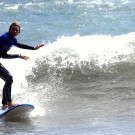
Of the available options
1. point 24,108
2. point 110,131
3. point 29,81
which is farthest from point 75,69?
point 110,131

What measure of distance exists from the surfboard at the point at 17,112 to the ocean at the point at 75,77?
0.57ft

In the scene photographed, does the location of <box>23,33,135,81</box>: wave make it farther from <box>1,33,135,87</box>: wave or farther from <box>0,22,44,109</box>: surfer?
<box>0,22,44,109</box>: surfer

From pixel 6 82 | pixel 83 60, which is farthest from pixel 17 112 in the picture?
pixel 83 60

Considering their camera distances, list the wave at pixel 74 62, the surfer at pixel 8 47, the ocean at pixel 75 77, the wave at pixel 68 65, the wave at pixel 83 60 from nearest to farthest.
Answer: the ocean at pixel 75 77, the surfer at pixel 8 47, the wave at pixel 68 65, the wave at pixel 74 62, the wave at pixel 83 60

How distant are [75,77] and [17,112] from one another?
4.02m

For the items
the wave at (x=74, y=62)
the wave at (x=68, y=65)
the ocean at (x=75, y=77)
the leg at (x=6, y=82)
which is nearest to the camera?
the ocean at (x=75, y=77)

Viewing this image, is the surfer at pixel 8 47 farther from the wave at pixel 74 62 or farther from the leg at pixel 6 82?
the wave at pixel 74 62

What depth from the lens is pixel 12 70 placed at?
49.1ft

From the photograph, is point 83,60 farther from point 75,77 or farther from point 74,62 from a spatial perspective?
point 75,77

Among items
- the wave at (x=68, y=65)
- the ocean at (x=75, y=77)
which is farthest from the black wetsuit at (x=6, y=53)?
the wave at (x=68, y=65)

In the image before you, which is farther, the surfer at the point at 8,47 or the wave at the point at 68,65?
the wave at the point at 68,65

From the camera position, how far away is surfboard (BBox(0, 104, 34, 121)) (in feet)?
33.8

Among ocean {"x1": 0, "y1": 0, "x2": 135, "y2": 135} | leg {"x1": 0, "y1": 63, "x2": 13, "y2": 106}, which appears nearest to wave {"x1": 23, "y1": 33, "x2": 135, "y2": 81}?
ocean {"x1": 0, "y1": 0, "x2": 135, "y2": 135}

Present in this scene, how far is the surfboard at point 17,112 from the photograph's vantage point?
10.3 metres
